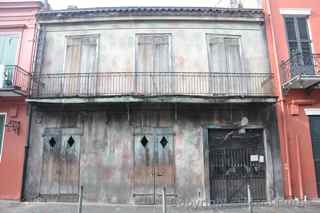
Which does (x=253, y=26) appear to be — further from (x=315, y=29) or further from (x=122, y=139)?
(x=122, y=139)

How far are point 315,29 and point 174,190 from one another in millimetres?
8942

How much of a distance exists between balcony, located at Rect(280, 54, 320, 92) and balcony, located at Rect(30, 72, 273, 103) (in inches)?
25.7

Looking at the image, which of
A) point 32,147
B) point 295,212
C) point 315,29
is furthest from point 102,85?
point 315,29

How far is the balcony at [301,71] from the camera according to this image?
9625 mm

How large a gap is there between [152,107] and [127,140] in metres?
1.61

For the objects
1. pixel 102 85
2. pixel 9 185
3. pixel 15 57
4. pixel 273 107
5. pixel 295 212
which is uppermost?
pixel 15 57

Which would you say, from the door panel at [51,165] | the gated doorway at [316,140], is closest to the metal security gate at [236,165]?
the gated doorway at [316,140]

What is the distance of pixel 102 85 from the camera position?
10398mm

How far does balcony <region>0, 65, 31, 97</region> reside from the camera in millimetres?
9716

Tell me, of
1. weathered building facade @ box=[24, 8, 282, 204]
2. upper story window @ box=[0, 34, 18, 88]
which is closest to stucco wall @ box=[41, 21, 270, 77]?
weathered building facade @ box=[24, 8, 282, 204]

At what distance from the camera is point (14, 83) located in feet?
33.4

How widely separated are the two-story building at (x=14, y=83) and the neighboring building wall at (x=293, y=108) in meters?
10.00

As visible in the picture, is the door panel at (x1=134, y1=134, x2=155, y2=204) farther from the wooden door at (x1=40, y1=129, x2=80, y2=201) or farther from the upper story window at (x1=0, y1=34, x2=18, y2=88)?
the upper story window at (x1=0, y1=34, x2=18, y2=88)

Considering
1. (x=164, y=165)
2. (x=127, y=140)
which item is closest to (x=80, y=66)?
(x=127, y=140)
